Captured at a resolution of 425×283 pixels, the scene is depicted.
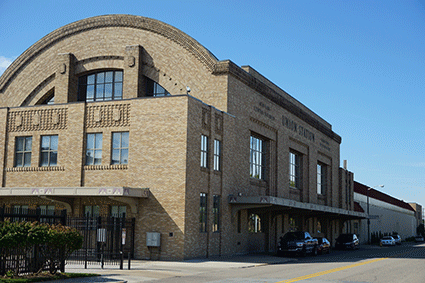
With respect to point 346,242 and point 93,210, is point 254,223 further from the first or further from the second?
point 346,242

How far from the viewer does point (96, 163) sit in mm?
32250

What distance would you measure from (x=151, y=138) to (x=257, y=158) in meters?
12.3

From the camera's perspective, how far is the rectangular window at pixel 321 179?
58.4 m

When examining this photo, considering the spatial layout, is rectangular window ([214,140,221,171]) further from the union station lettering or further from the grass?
the grass

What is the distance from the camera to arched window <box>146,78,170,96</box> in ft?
128

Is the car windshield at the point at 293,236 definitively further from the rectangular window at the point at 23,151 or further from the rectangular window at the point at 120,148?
the rectangular window at the point at 23,151

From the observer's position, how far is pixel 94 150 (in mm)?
32500

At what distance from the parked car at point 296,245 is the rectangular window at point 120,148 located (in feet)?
40.8

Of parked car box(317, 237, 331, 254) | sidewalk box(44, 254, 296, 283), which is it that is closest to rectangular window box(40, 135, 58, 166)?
sidewalk box(44, 254, 296, 283)

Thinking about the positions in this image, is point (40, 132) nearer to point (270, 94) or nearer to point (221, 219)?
point (221, 219)

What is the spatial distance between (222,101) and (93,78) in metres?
11.5

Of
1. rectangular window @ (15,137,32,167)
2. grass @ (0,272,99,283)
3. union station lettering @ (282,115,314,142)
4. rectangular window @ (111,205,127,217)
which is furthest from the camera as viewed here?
union station lettering @ (282,115,314,142)

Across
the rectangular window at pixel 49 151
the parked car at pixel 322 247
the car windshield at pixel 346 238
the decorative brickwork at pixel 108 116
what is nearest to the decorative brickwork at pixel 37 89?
the rectangular window at pixel 49 151

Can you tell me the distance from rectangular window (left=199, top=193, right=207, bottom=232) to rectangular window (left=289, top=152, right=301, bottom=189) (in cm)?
1747
